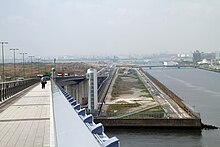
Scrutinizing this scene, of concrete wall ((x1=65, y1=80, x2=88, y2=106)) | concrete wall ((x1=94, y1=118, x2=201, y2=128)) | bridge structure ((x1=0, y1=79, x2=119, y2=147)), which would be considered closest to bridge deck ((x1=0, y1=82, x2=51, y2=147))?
bridge structure ((x1=0, y1=79, x2=119, y2=147))

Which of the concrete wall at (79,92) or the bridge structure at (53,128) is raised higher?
the bridge structure at (53,128)

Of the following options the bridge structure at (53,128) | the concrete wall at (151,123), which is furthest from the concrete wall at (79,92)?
the bridge structure at (53,128)

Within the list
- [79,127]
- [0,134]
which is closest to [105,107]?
[0,134]

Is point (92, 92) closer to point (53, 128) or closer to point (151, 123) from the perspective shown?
point (151, 123)

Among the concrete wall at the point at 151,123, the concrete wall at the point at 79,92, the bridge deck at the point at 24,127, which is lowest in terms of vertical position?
the concrete wall at the point at 151,123

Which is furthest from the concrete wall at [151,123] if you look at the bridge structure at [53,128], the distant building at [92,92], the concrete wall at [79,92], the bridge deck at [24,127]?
the bridge deck at [24,127]

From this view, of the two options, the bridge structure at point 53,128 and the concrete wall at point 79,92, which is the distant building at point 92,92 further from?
the bridge structure at point 53,128

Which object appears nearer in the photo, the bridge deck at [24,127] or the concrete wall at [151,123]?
the bridge deck at [24,127]

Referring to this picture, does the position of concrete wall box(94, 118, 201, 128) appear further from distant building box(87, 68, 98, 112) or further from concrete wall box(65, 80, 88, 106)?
concrete wall box(65, 80, 88, 106)

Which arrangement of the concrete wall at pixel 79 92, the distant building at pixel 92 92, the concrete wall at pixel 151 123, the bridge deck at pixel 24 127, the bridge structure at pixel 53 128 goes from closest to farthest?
the bridge structure at pixel 53 128
the bridge deck at pixel 24 127
the concrete wall at pixel 151 123
the distant building at pixel 92 92
the concrete wall at pixel 79 92

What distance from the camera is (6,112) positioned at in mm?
11000

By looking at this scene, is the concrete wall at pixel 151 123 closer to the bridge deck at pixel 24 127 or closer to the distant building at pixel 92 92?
the distant building at pixel 92 92

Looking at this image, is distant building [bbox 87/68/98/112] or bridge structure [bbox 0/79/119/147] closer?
bridge structure [bbox 0/79/119/147]

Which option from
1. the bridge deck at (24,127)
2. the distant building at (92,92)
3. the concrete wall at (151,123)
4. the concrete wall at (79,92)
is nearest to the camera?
the bridge deck at (24,127)
